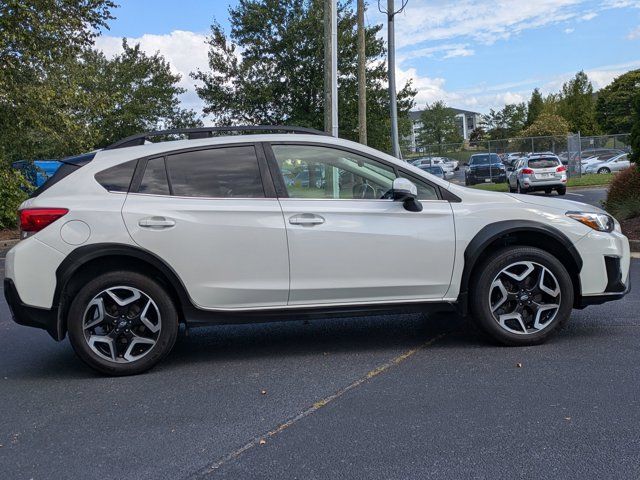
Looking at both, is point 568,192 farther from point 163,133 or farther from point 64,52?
point 163,133

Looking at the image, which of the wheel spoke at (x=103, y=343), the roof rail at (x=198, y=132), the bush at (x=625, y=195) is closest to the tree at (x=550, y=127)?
the bush at (x=625, y=195)

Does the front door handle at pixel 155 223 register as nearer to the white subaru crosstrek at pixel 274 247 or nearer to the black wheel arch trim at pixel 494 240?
the white subaru crosstrek at pixel 274 247

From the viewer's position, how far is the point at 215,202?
15.6 ft

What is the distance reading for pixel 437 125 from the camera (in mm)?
79875

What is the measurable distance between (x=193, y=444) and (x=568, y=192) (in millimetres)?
23965

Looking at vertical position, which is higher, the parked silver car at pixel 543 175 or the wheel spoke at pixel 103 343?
the parked silver car at pixel 543 175

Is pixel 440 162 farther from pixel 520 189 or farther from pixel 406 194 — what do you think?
pixel 406 194

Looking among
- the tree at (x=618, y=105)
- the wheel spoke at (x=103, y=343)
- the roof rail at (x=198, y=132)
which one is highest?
the tree at (x=618, y=105)

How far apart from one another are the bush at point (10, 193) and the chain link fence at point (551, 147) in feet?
76.1

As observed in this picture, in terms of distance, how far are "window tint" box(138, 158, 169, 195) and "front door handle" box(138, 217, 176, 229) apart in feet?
0.80

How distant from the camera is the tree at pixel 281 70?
27.5 metres

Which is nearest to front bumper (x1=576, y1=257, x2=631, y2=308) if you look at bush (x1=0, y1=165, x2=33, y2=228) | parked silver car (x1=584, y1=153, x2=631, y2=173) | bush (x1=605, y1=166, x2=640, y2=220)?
bush (x1=605, y1=166, x2=640, y2=220)

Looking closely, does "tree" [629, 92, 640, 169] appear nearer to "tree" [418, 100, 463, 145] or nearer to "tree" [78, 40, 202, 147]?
"tree" [78, 40, 202, 147]

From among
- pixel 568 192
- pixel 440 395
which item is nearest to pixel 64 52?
pixel 440 395
